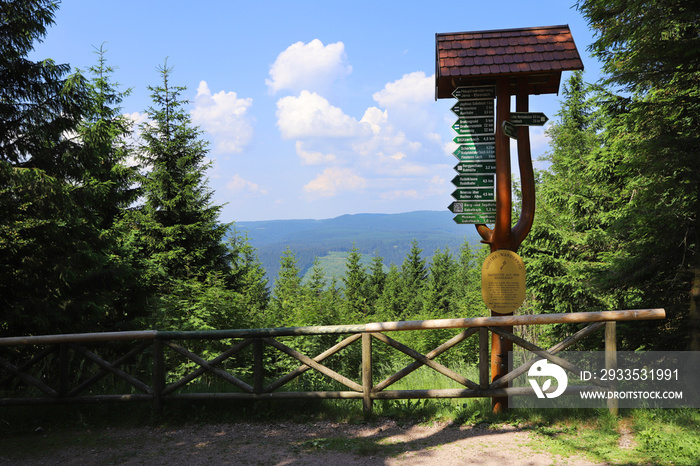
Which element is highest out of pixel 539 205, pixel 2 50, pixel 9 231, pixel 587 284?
pixel 2 50

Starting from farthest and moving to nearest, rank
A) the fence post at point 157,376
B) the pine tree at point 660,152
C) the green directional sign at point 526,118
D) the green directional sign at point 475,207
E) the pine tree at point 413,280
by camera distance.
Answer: the pine tree at point 413,280, the pine tree at point 660,152, the fence post at point 157,376, the green directional sign at point 475,207, the green directional sign at point 526,118

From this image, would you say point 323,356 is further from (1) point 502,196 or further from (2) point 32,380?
(2) point 32,380

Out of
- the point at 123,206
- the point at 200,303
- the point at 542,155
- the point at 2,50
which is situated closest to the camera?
the point at 2,50

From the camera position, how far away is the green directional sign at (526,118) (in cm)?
531

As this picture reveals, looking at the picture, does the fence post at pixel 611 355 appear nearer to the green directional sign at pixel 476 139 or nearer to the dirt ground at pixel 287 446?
the dirt ground at pixel 287 446

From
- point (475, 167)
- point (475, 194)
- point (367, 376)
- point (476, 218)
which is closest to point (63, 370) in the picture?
point (367, 376)

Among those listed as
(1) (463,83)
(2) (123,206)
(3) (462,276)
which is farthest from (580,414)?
(3) (462,276)

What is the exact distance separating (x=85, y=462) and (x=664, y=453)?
5.68 metres

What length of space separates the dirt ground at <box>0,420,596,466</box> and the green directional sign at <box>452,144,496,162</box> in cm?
318

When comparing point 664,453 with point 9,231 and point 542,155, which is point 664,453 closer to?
point 9,231

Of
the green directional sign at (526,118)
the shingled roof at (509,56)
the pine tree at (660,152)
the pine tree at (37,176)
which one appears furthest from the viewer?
the pine tree at (37,176)

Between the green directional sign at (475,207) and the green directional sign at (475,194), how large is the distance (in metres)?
0.05

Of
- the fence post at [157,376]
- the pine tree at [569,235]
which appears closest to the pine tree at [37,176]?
the fence post at [157,376]

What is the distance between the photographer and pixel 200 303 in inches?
433
